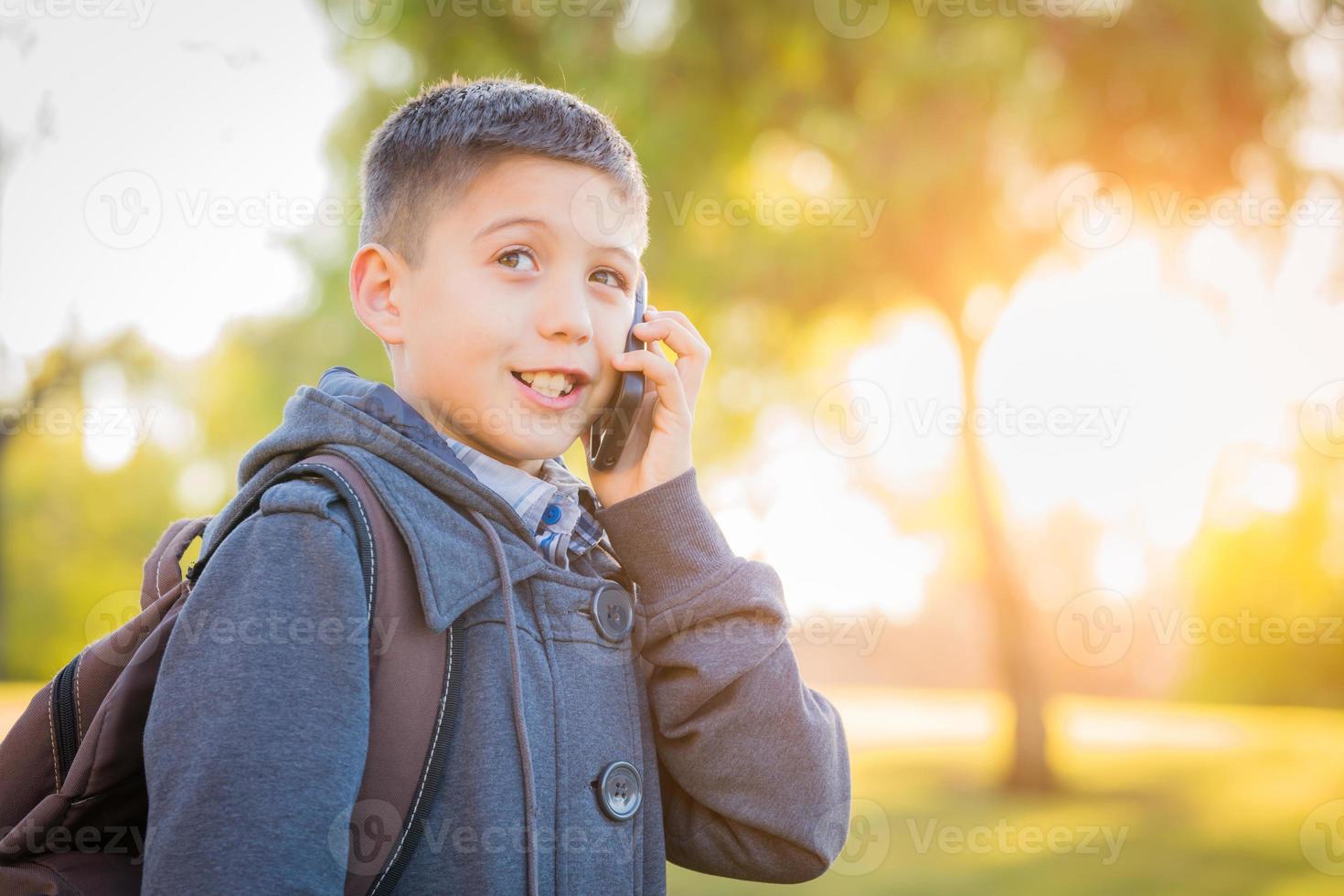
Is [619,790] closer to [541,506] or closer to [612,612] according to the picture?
[612,612]

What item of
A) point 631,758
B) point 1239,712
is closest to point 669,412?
point 631,758

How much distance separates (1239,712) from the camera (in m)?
13.3

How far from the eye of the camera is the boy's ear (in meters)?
1.73

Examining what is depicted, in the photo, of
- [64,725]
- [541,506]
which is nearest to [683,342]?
[541,506]

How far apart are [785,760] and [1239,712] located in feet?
46.0

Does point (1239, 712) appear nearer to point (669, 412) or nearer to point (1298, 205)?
point (1298, 205)

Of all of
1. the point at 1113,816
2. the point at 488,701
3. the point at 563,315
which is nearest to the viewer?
the point at 488,701

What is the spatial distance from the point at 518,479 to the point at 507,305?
295mm

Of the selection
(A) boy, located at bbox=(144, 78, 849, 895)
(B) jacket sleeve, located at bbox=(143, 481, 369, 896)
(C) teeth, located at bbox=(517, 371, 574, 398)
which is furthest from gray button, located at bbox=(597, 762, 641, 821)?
(C) teeth, located at bbox=(517, 371, 574, 398)

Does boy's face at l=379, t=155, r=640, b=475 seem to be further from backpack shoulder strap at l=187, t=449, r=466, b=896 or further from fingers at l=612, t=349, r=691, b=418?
backpack shoulder strap at l=187, t=449, r=466, b=896

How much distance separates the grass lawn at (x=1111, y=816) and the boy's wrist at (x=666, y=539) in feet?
18.9

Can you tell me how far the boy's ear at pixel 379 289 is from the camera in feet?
5.68

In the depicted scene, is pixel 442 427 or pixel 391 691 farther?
pixel 442 427

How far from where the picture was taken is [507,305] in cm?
163
